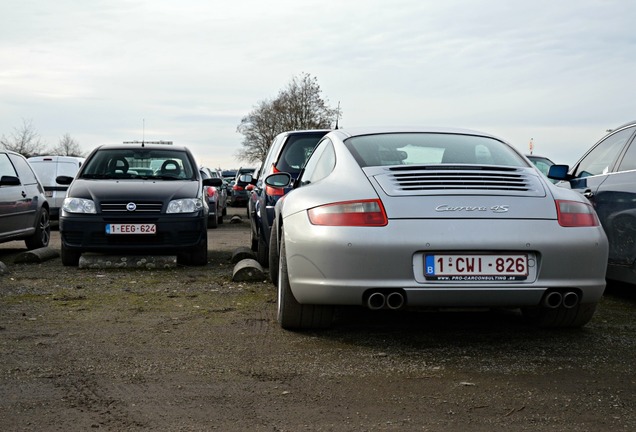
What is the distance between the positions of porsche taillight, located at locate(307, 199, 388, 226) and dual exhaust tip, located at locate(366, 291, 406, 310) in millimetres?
405

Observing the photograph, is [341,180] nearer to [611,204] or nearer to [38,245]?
[611,204]

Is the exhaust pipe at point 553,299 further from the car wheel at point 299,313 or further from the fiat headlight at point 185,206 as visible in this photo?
the fiat headlight at point 185,206

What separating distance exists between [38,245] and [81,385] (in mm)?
9427

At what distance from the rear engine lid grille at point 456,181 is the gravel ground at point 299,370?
38.0 inches

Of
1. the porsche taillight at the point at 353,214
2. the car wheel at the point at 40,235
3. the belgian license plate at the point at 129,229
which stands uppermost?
the porsche taillight at the point at 353,214

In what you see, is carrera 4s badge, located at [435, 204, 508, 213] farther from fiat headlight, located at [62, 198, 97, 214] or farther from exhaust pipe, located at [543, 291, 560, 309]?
fiat headlight, located at [62, 198, 97, 214]

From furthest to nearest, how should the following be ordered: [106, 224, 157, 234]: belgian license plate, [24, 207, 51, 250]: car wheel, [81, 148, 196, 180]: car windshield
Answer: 1. [24, 207, 51, 250]: car wheel
2. [81, 148, 196, 180]: car windshield
3. [106, 224, 157, 234]: belgian license plate

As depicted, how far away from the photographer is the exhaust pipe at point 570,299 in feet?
17.1

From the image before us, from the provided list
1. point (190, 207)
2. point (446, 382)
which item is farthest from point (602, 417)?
point (190, 207)

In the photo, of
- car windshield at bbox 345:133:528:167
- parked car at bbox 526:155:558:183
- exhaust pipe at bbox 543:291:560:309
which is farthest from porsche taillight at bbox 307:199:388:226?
parked car at bbox 526:155:558:183

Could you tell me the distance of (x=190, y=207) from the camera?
1060 centimetres

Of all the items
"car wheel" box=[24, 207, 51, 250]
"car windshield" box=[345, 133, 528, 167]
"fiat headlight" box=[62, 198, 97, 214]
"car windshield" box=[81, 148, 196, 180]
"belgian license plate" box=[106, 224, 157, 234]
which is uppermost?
"car windshield" box=[345, 133, 528, 167]

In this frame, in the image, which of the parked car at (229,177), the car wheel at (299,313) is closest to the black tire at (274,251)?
the car wheel at (299,313)

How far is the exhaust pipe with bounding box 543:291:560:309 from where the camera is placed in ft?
17.0
